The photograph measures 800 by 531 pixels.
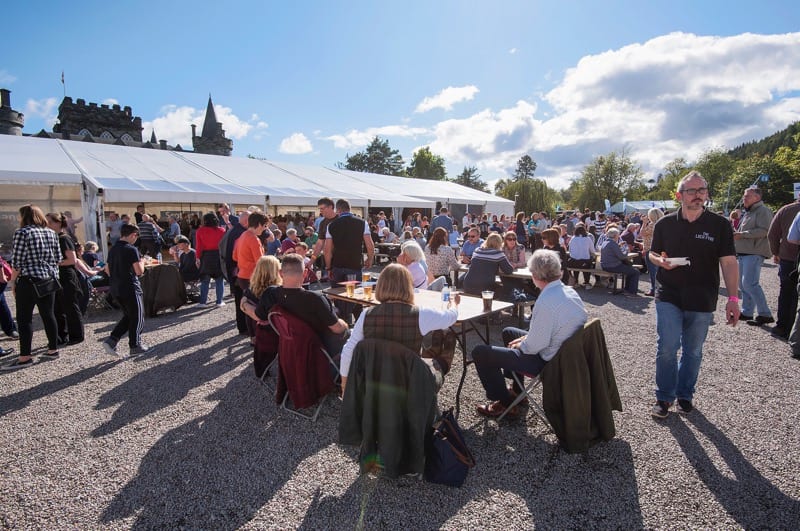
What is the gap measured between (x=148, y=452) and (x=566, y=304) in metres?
2.78

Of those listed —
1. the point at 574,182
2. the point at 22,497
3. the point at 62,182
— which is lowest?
the point at 22,497

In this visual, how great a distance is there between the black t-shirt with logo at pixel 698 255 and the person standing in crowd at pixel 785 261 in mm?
2917

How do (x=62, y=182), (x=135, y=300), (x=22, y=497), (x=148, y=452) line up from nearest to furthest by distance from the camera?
(x=22, y=497), (x=148, y=452), (x=135, y=300), (x=62, y=182)

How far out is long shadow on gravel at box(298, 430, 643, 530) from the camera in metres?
1.89

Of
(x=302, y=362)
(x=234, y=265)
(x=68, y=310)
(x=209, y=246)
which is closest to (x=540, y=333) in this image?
(x=302, y=362)

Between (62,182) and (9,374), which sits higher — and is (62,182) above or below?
above

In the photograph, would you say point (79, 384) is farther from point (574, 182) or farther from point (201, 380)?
point (574, 182)

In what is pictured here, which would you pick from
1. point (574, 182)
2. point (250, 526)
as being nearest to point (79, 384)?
point (250, 526)

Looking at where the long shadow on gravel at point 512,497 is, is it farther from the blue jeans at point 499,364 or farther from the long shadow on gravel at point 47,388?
the long shadow on gravel at point 47,388

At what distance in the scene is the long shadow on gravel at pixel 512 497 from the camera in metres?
1.89

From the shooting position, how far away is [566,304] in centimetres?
233

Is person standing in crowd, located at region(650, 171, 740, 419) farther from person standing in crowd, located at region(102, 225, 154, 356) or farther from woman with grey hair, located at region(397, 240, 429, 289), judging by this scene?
person standing in crowd, located at region(102, 225, 154, 356)

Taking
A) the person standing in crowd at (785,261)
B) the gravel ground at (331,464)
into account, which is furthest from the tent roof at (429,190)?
the gravel ground at (331,464)

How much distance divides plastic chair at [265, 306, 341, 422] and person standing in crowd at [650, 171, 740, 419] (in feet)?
7.81
